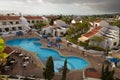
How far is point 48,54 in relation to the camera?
35906 millimetres

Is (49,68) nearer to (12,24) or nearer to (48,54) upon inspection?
(48,54)

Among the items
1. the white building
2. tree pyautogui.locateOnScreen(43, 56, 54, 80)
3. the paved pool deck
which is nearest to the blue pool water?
the paved pool deck

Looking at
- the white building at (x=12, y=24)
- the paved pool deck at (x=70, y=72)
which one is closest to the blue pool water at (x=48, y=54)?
the paved pool deck at (x=70, y=72)

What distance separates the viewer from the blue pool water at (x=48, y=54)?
29802 millimetres

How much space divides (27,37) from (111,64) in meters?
25.6

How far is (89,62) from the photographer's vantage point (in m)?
30.4

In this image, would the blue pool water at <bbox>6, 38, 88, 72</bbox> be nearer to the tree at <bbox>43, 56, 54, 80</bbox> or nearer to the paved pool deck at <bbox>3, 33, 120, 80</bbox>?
the paved pool deck at <bbox>3, 33, 120, 80</bbox>

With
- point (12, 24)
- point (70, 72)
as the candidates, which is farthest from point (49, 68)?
point (12, 24)

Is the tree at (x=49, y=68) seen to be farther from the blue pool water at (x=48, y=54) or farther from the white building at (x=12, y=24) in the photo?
the white building at (x=12, y=24)

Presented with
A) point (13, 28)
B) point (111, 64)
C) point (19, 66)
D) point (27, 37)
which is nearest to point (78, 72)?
point (111, 64)

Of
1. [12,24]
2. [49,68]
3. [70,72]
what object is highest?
[12,24]

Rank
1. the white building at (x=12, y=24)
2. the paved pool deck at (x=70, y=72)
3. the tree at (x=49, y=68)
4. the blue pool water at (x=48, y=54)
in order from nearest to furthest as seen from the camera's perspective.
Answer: the tree at (x=49, y=68), the paved pool deck at (x=70, y=72), the blue pool water at (x=48, y=54), the white building at (x=12, y=24)

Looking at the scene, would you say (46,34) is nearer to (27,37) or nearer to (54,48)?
(27,37)

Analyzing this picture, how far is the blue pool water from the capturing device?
29.8m
